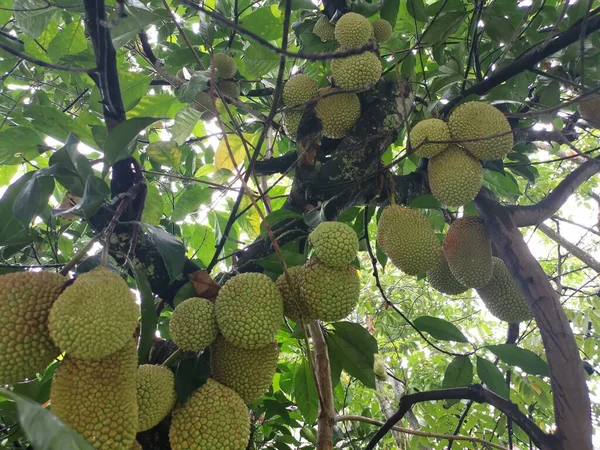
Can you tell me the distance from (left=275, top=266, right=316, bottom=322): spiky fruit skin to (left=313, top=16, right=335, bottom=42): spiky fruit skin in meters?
0.68

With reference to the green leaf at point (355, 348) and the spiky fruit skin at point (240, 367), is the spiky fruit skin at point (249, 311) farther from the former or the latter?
the green leaf at point (355, 348)

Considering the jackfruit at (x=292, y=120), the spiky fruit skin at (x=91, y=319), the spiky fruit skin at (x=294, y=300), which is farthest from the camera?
the jackfruit at (x=292, y=120)

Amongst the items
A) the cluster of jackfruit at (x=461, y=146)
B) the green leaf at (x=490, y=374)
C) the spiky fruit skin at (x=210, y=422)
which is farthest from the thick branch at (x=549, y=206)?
the spiky fruit skin at (x=210, y=422)

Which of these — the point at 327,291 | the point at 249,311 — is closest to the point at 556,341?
the point at 327,291

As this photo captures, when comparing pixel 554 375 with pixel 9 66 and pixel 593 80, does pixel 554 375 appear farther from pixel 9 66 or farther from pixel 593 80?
pixel 9 66

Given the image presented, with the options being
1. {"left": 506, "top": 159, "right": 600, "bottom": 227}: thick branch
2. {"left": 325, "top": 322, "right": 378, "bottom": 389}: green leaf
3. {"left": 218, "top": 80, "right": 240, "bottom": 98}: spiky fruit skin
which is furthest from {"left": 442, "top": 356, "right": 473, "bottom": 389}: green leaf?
{"left": 218, "top": 80, "right": 240, "bottom": 98}: spiky fruit skin

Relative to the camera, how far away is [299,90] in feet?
3.57

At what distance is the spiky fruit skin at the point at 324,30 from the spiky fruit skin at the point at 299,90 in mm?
175

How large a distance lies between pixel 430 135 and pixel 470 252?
295 mm

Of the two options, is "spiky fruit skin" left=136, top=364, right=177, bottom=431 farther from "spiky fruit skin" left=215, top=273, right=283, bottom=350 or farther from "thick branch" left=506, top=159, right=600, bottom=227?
"thick branch" left=506, top=159, right=600, bottom=227

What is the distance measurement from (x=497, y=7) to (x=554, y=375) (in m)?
0.88

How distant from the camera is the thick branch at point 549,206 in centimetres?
107

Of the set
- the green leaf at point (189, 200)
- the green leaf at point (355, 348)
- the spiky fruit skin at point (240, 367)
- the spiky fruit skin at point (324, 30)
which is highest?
the spiky fruit skin at point (324, 30)

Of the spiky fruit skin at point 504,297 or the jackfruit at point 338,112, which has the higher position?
the jackfruit at point 338,112
